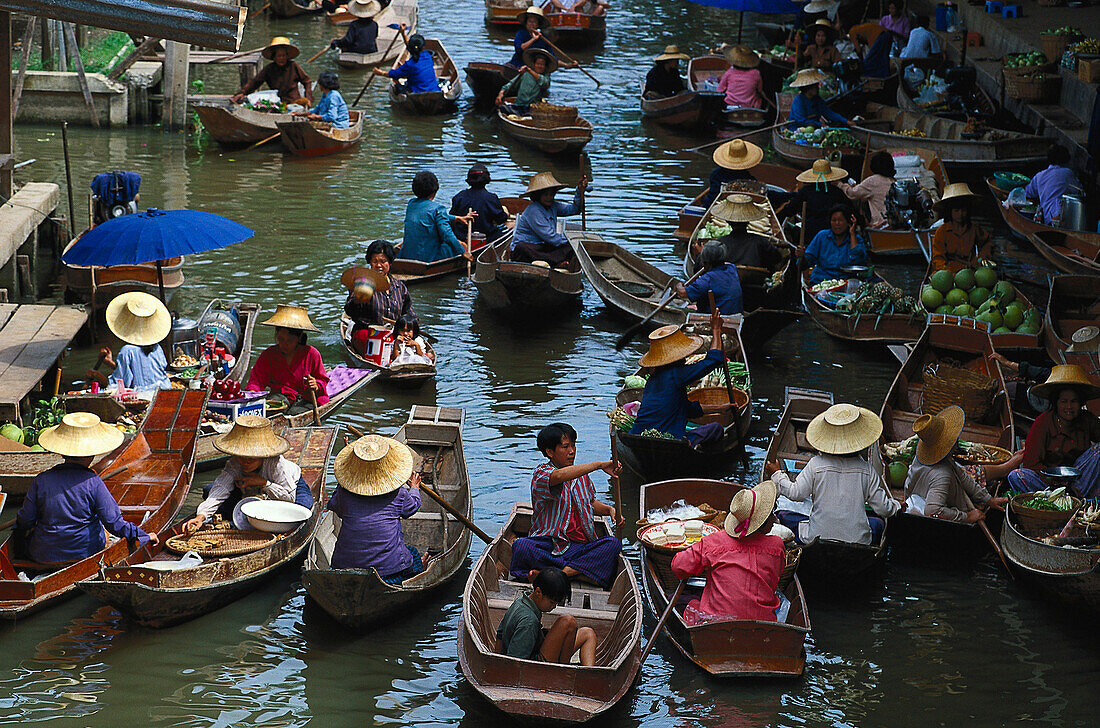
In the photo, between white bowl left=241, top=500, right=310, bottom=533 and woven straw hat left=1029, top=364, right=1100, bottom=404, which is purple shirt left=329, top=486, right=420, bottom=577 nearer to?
white bowl left=241, top=500, right=310, bottom=533

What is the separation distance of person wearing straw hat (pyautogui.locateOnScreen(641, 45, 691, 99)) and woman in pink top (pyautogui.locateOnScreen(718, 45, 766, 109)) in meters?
0.84

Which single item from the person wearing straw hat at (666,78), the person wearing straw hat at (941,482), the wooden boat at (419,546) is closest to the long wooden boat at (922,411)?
the person wearing straw hat at (941,482)

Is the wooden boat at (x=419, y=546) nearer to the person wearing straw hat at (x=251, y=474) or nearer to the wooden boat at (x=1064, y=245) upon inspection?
the person wearing straw hat at (x=251, y=474)

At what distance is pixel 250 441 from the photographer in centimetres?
682

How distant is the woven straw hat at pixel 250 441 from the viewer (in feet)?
22.3

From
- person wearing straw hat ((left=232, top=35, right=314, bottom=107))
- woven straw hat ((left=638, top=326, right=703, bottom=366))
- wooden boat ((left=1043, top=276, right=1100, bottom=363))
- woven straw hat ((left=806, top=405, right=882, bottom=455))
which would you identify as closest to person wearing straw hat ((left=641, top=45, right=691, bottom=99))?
person wearing straw hat ((left=232, top=35, right=314, bottom=107))

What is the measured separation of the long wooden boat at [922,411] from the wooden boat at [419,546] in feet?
9.10

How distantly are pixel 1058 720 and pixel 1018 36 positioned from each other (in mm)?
15115

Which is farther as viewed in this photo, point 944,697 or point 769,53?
point 769,53

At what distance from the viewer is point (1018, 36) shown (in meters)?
18.6

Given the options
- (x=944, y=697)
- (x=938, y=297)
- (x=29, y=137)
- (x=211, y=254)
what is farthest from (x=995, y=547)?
(x=29, y=137)

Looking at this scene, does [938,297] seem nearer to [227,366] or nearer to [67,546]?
[227,366]

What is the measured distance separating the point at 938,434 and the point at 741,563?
178 centimetres

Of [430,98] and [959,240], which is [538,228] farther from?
[430,98]
